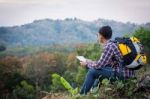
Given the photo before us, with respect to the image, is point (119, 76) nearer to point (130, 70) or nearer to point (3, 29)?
point (130, 70)

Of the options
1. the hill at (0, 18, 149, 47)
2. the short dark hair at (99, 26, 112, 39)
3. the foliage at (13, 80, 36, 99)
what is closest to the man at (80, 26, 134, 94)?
the short dark hair at (99, 26, 112, 39)

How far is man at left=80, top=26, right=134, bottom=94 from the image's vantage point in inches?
196

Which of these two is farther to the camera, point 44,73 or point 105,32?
point 44,73

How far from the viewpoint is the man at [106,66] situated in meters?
4.98

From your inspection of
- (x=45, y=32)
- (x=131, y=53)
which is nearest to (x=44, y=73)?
(x=131, y=53)

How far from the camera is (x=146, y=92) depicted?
17.4 ft

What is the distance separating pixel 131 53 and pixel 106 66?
1.30 ft

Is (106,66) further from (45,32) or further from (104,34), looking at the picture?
(45,32)

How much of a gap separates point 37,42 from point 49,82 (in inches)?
2236

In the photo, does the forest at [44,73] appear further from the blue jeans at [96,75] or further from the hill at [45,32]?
the hill at [45,32]

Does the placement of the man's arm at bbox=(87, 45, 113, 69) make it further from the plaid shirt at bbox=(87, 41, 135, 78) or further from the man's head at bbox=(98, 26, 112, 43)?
the man's head at bbox=(98, 26, 112, 43)

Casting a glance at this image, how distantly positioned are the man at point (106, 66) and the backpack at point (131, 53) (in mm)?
77

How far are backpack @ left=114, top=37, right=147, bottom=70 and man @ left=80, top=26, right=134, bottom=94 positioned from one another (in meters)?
0.08

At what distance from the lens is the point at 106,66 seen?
5.09 meters
